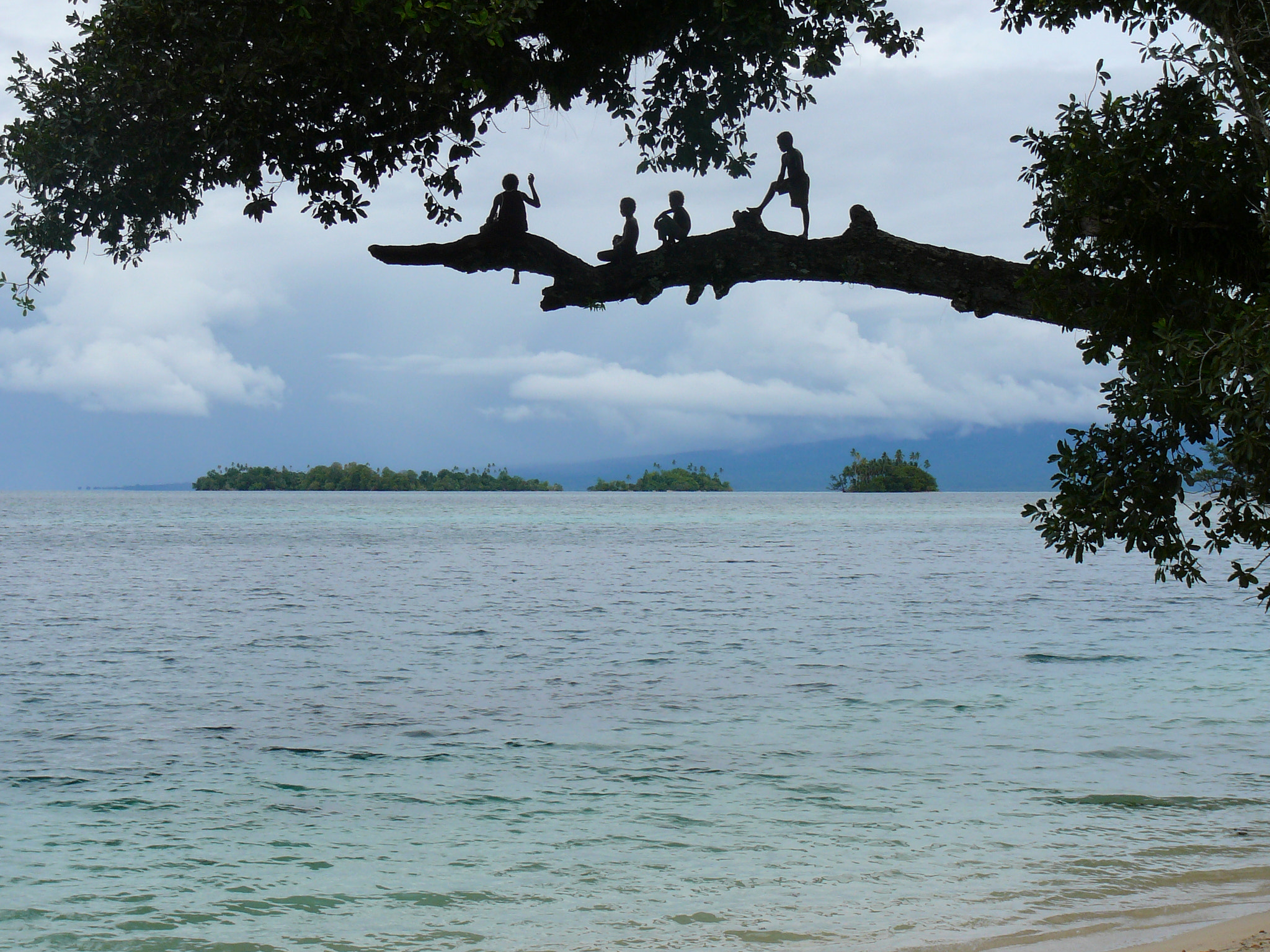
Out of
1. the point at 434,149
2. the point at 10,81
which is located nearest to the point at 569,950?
the point at 434,149

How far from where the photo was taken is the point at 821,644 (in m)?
25.2

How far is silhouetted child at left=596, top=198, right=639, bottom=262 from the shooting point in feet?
34.1

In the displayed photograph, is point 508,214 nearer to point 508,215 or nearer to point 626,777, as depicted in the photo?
point 508,215

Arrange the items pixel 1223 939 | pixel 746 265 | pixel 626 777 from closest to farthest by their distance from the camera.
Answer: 1. pixel 1223 939
2. pixel 746 265
3. pixel 626 777

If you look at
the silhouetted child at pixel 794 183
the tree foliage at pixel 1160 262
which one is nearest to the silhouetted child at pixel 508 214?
the silhouetted child at pixel 794 183

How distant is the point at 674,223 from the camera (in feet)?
34.8

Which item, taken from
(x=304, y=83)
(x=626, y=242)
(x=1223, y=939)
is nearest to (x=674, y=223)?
(x=626, y=242)

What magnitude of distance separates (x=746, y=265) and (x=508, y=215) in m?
2.40

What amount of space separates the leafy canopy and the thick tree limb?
1.59 m

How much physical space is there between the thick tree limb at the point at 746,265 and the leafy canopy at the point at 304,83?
159 cm

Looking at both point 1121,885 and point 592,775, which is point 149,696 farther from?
point 1121,885

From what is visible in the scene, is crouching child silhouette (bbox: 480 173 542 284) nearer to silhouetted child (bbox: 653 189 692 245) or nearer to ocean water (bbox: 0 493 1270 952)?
silhouetted child (bbox: 653 189 692 245)

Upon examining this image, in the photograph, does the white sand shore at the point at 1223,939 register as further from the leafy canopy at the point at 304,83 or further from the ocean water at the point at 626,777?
the leafy canopy at the point at 304,83

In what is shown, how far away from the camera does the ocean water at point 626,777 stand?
7.82m
